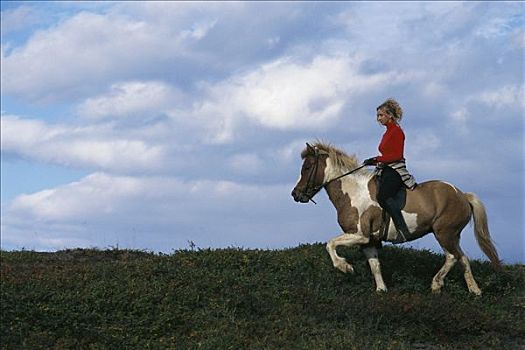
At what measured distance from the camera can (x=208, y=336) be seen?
1285 centimetres

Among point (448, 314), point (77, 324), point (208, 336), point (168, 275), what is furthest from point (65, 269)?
point (448, 314)

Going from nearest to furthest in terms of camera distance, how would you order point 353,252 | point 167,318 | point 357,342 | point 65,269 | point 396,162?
point 357,342 < point 167,318 < point 396,162 < point 65,269 < point 353,252

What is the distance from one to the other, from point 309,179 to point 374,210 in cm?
158

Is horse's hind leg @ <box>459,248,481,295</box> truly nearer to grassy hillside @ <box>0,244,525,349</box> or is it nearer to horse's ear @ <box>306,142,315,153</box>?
grassy hillside @ <box>0,244,525,349</box>

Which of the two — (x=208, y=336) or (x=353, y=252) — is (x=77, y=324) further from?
(x=353, y=252)

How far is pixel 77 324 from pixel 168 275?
10.5ft

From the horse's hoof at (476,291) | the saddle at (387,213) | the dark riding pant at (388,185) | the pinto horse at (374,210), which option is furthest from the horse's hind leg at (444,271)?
the dark riding pant at (388,185)

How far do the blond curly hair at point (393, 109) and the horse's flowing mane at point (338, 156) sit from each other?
1287mm

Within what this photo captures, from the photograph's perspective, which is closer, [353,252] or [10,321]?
[10,321]

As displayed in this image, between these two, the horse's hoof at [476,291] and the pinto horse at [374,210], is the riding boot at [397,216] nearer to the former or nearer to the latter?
the pinto horse at [374,210]

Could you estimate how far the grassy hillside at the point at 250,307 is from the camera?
1288cm

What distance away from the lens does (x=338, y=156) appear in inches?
664

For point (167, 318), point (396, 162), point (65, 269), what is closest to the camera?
point (167, 318)

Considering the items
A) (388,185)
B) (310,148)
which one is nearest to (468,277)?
(388,185)
